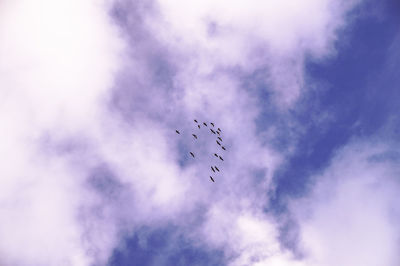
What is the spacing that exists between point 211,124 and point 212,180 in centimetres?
2625

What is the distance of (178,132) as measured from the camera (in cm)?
12900

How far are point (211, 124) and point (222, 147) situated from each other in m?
11.9

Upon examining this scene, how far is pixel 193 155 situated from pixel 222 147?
14.8m

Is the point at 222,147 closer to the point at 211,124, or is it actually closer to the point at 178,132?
the point at 211,124

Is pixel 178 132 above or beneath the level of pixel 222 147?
above

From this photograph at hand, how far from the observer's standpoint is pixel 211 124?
13250cm

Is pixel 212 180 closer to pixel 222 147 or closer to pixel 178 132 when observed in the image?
pixel 222 147

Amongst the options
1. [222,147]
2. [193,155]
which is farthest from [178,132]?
[222,147]

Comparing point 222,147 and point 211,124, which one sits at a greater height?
point 211,124

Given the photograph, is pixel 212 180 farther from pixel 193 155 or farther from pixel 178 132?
pixel 178 132

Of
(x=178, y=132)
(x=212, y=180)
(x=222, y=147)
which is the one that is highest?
(x=178, y=132)

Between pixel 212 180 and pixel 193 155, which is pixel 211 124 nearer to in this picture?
pixel 193 155

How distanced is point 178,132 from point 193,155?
12.5 m

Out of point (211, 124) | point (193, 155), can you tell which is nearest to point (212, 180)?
point (193, 155)
